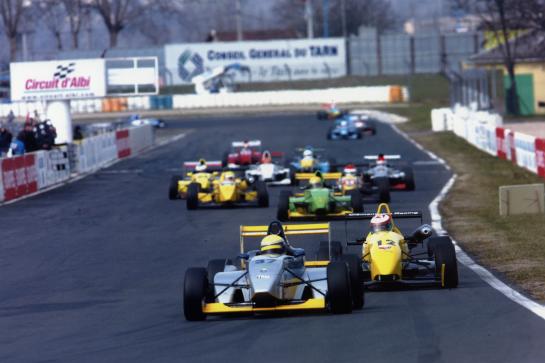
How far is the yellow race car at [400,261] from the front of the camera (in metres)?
12.8

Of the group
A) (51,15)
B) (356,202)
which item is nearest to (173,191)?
(356,202)

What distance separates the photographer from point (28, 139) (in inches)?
1308

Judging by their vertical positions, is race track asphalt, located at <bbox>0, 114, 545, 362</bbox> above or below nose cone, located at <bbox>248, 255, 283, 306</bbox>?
below

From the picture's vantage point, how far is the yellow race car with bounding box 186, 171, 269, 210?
80.0 ft

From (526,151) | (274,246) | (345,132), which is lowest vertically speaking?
(345,132)

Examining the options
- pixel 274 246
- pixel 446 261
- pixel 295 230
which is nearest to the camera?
pixel 274 246

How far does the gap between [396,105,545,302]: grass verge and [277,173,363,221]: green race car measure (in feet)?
5.60

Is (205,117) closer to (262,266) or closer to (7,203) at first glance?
(7,203)

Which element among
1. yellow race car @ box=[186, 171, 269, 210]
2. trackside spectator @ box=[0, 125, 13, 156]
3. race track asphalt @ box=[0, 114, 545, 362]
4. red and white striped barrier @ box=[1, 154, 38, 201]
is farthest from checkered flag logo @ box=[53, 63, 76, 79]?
yellow race car @ box=[186, 171, 269, 210]

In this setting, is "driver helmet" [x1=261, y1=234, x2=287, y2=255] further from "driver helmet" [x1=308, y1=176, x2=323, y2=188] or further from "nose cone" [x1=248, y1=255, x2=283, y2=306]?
"driver helmet" [x1=308, y1=176, x2=323, y2=188]

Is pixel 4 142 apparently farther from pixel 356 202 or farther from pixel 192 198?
pixel 356 202

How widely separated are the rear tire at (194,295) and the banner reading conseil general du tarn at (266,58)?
91.7 metres

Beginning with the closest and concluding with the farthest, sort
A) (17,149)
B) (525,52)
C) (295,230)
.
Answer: (295,230) → (17,149) → (525,52)

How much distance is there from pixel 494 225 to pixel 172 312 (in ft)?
29.0
